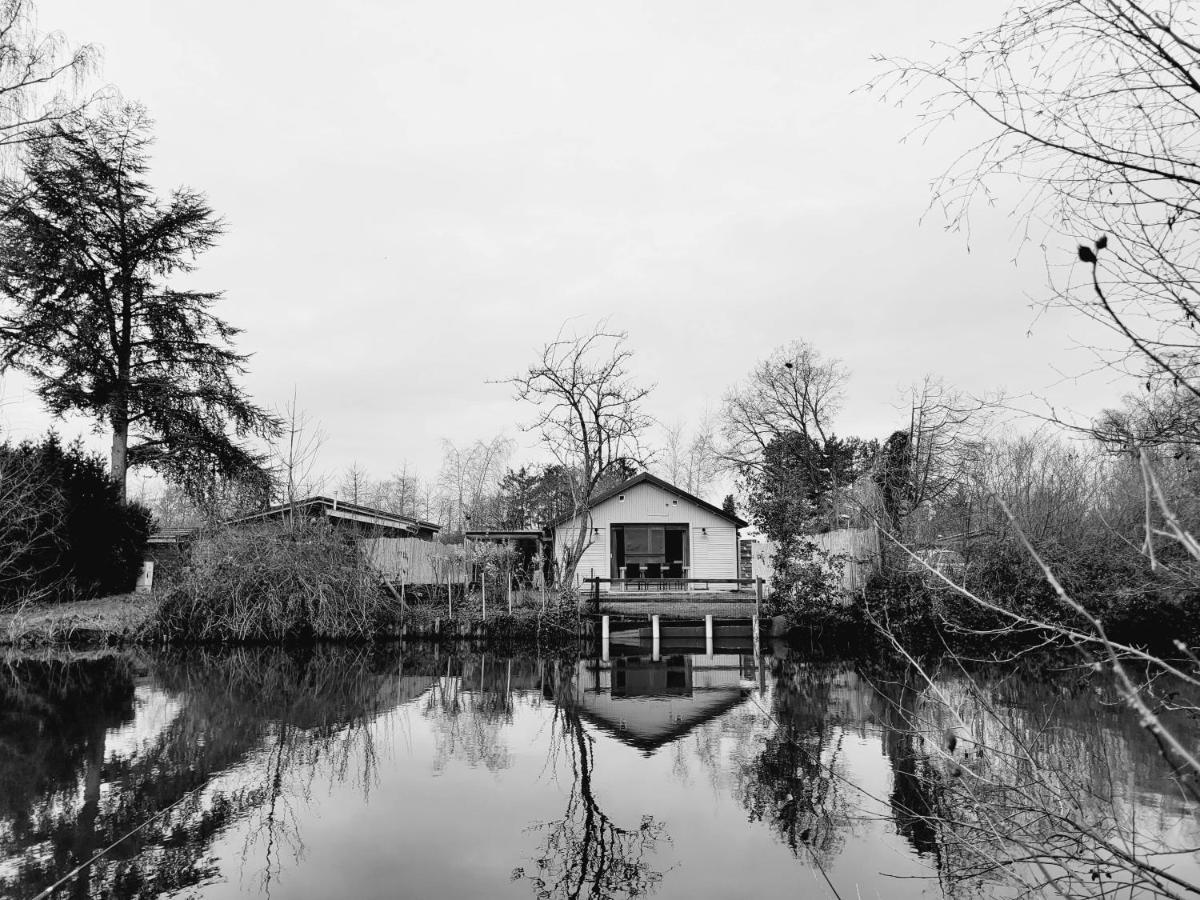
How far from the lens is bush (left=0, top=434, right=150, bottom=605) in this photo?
18156 millimetres

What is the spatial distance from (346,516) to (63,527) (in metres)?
7.54

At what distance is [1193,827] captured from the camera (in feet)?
21.2

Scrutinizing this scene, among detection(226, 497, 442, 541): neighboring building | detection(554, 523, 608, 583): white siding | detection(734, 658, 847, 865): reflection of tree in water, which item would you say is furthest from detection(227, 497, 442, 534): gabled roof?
detection(734, 658, 847, 865): reflection of tree in water

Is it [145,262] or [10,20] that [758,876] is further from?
[145,262]

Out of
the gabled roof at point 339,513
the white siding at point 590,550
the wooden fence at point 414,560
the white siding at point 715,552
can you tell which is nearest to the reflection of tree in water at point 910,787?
the wooden fence at point 414,560

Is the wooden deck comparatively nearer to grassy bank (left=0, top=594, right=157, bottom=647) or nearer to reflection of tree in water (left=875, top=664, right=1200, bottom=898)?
reflection of tree in water (left=875, top=664, right=1200, bottom=898)

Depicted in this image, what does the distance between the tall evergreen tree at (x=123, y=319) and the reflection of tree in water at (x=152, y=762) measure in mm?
10370

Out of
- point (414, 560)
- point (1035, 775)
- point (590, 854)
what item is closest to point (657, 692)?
point (590, 854)

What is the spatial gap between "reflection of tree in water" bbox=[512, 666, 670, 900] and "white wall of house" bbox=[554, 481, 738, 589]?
18361mm

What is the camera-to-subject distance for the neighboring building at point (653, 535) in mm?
27172

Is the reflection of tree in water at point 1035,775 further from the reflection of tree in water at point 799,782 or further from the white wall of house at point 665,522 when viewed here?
the white wall of house at point 665,522

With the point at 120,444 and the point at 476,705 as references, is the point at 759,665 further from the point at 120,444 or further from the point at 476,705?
the point at 120,444

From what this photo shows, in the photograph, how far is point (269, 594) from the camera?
1995 centimetres

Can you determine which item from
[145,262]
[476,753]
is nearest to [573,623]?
[476,753]
